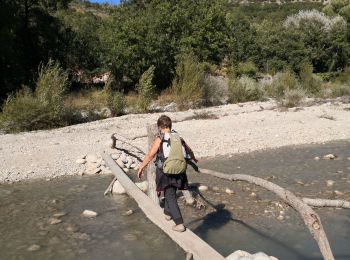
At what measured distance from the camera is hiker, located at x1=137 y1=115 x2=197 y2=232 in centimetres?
577

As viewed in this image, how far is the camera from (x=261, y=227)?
732cm

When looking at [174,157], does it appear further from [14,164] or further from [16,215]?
[14,164]

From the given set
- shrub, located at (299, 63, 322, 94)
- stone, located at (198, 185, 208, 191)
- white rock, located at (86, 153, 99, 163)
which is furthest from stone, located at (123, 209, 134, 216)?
shrub, located at (299, 63, 322, 94)

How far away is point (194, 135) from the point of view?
15125 millimetres

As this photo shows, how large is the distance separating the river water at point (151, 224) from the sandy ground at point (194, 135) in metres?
1.32

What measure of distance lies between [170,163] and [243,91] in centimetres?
1941

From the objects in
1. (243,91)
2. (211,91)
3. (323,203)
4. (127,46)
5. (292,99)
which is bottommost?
(292,99)

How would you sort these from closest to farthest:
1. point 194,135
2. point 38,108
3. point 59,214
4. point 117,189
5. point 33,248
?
1. point 33,248
2. point 59,214
3. point 117,189
4. point 194,135
5. point 38,108

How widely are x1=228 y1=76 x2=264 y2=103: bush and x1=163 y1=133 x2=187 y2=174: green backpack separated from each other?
737 inches

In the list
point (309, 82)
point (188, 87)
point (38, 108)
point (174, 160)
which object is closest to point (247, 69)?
point (309, 82)

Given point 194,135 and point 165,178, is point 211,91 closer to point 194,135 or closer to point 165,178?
point 194,135

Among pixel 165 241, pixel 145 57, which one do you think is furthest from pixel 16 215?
pixel 145 57

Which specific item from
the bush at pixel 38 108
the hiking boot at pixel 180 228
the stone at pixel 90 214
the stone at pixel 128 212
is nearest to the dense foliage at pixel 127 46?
the bush at pixel 38 108

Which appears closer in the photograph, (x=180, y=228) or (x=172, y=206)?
(x=180, y=228)
